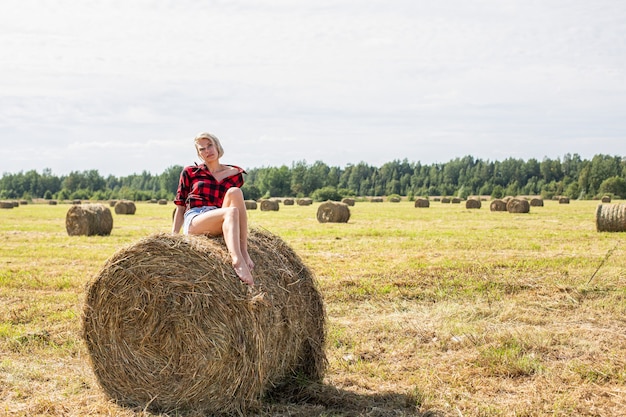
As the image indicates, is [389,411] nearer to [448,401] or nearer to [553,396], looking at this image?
[448,401]

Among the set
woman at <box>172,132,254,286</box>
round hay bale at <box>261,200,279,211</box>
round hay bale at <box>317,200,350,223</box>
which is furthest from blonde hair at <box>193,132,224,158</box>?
round hay bale at <box>261,200,279,211</box>

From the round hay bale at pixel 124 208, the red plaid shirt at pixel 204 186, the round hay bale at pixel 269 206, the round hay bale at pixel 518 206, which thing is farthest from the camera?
the round hay bale at pixel 269 206

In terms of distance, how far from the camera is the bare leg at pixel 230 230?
5617mm

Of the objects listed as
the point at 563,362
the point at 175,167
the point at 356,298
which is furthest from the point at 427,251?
the point at 175,167

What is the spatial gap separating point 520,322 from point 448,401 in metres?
3.13

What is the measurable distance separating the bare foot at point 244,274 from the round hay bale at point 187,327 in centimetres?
5

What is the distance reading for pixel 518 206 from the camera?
37125mm

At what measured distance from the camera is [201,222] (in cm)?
606

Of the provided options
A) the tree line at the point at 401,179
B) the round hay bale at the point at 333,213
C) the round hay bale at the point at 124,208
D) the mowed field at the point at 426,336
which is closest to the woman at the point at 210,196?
the mowed field at the point at 426,336

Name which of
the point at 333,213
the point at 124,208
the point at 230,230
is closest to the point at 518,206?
the point at 333,213

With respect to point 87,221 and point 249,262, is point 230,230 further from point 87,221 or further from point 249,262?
point 87,221

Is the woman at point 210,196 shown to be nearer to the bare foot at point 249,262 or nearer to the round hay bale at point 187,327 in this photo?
the bare foot at point 249,262

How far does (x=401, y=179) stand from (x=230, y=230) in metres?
143

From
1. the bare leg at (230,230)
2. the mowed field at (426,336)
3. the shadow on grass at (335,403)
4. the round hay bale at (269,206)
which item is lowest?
the shadow on grass at (335,403)
